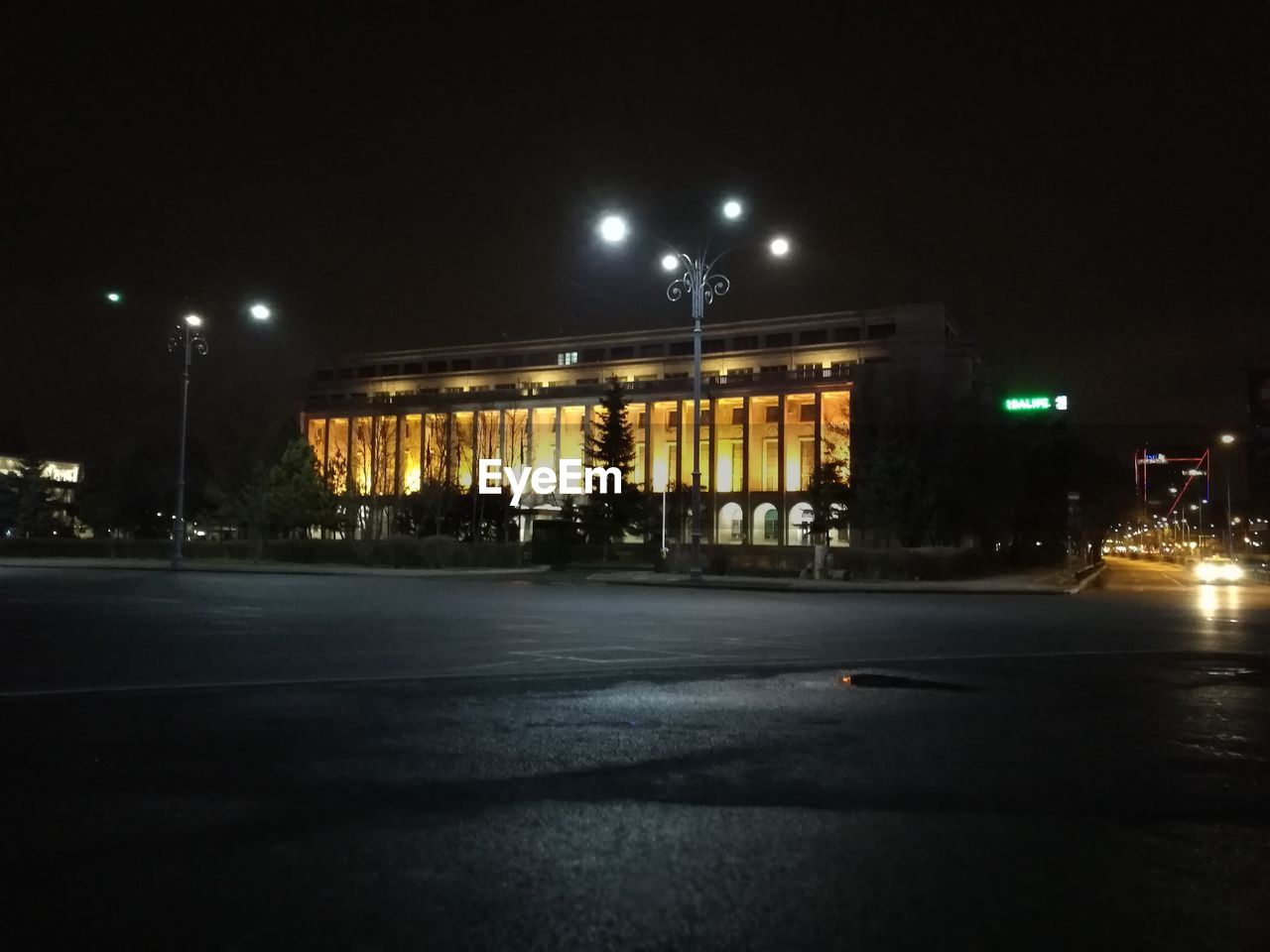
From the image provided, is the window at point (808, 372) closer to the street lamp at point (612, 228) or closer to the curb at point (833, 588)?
the curb at point (833, 588)

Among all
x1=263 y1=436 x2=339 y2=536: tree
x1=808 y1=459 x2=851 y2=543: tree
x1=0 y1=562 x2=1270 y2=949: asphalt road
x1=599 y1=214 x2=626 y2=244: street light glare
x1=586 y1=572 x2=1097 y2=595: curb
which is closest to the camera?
x1=0 y1=562 x2=1270 y2=949: asphalt road

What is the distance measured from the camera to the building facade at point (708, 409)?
8606cm

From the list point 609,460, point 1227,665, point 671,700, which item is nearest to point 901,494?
point 609,460

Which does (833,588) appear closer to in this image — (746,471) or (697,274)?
(697,274)

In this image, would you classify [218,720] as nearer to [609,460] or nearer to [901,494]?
[901,494]

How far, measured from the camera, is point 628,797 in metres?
6.45

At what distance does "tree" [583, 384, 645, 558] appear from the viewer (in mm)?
66000

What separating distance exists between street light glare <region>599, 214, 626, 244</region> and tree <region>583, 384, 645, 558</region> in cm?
3697

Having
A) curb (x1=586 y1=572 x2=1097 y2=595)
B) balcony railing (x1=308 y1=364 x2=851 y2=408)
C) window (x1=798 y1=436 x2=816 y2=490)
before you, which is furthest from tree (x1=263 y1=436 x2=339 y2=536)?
window (x1=798 y1=436 x2=816 y2=490)

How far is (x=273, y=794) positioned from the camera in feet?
21.2

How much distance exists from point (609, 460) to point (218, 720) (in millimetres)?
60851

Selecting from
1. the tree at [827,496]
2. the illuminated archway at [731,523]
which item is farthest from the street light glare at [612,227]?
the illuminated archway at [731,523]

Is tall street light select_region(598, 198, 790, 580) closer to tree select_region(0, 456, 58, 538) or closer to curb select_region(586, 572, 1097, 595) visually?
curb select_region(586, 572, 1097, 595)

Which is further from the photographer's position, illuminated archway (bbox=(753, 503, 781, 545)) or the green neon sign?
illuminated archway (bbox=(753, 503, 781, 545))
